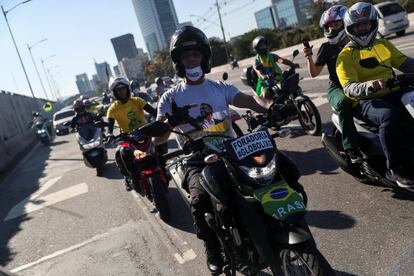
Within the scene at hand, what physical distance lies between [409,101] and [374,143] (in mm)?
695

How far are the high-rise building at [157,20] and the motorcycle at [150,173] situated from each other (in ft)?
507

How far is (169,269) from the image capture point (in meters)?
5.05

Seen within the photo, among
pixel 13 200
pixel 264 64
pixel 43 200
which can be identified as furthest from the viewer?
pixel 13 200

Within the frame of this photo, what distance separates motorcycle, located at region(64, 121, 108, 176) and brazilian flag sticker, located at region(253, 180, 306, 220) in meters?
8.86

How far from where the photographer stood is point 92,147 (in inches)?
486

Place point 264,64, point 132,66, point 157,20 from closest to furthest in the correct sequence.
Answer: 1. point 264,64
2. point 132,66
3. point 157,20

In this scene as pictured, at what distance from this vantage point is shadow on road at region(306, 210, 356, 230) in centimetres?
504

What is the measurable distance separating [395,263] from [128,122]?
18.5ft

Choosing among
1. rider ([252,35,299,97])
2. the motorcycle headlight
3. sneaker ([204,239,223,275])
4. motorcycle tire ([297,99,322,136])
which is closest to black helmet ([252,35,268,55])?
rider ([252,35,299,97])

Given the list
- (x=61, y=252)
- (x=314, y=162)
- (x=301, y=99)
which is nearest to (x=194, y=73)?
(x=61, y=252)

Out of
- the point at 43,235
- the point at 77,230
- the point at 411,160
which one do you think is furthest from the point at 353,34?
the point at 43,235

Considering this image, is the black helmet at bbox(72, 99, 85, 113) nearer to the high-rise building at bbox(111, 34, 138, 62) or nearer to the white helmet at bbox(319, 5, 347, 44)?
the white helmet at bbox(319, 5, 347, 44)

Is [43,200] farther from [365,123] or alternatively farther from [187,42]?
[365,123]

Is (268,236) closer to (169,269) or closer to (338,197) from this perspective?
(169,269)
